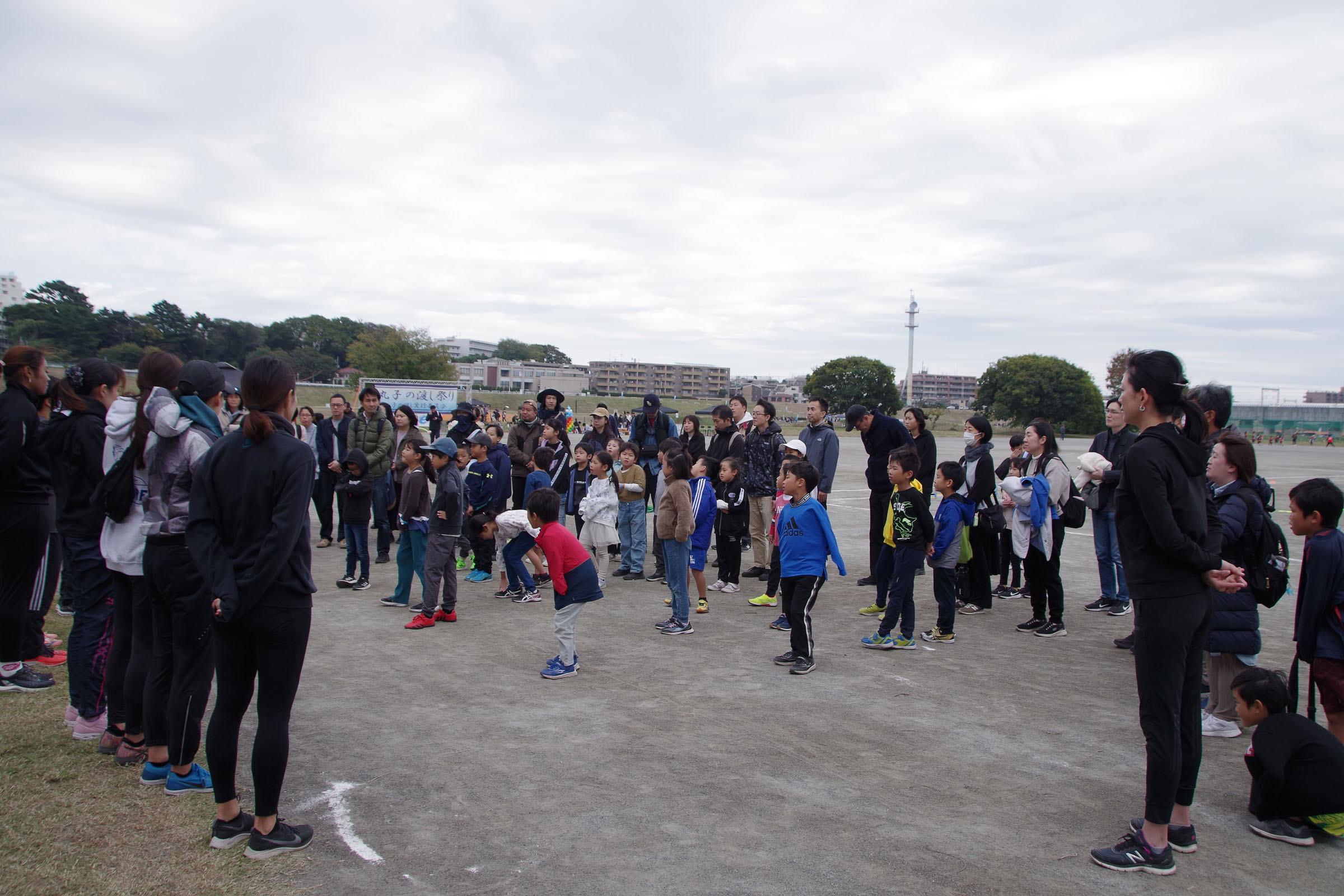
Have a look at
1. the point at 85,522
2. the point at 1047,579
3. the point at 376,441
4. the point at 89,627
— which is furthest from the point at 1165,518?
the point at 376,441

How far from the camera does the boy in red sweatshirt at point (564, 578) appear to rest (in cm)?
604

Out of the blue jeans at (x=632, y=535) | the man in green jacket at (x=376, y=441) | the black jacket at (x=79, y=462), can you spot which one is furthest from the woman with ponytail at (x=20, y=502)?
the blue jeans at (x=632, y=535)

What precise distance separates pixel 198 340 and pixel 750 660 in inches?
3465

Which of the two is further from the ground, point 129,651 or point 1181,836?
point 129,651

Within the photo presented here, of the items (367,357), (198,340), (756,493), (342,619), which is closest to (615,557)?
(756,493)

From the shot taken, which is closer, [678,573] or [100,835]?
[100,835]

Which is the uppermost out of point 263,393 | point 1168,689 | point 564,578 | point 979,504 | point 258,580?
point 263,393

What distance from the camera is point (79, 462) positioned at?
484cm

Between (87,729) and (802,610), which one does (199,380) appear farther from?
(802,610)

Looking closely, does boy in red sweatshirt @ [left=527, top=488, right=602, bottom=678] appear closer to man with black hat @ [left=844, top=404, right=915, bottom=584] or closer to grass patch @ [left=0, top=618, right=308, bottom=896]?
grass patch @ [left=0, top=618, right=308, bottom=896]

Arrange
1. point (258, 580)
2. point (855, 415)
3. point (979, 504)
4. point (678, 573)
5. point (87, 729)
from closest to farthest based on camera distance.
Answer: point (258, 580), point (87, 729), point (678, 573), point (979, 504), point (855, 415)

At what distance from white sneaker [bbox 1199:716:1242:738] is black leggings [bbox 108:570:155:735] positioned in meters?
6.46

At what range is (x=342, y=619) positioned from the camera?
25.0 feet

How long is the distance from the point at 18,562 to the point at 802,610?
5.59 m
